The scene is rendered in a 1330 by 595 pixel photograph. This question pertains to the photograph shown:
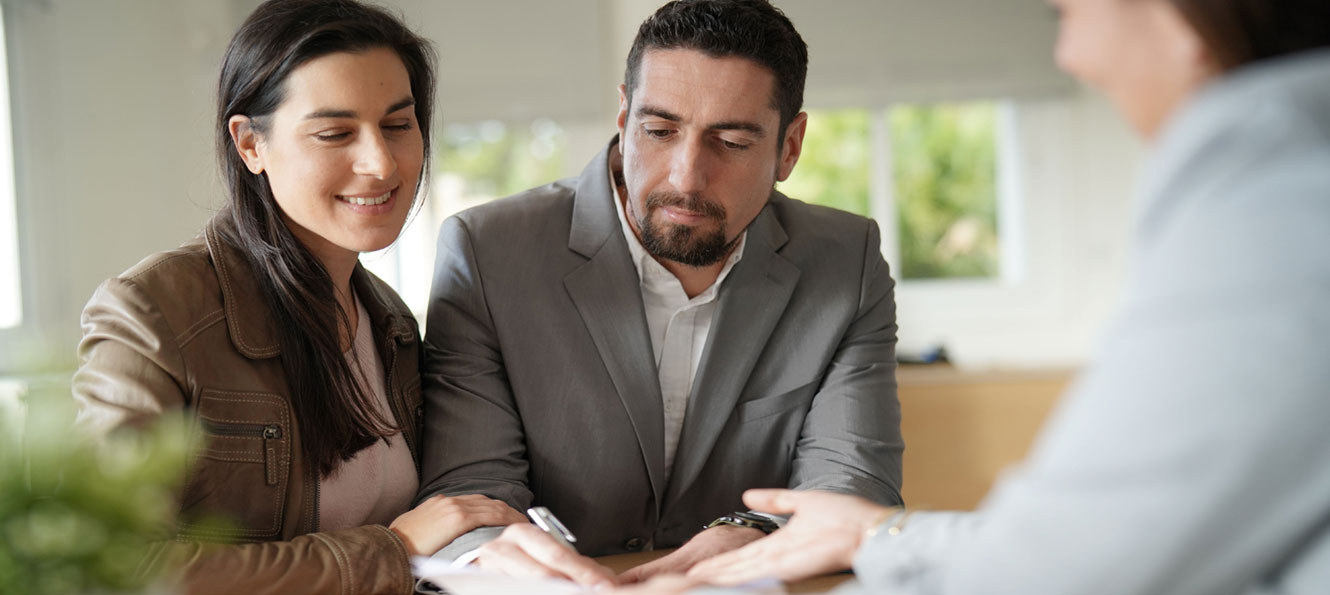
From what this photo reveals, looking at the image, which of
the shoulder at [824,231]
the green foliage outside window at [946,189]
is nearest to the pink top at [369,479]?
the shoulder at [824,231]

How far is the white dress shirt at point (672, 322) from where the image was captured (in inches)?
75.4

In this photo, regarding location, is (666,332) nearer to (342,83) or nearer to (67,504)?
(342,83)

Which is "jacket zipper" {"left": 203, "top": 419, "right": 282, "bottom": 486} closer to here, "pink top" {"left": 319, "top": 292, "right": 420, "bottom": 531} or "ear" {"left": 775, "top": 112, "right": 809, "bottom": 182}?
"pink top" {"left": 319, "top": 292, "right": 420, "bottom": 531}

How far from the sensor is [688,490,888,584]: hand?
1.21m

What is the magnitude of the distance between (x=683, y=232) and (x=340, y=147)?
0.58m

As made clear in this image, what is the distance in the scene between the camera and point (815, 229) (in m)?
2.07

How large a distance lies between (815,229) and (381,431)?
89cm

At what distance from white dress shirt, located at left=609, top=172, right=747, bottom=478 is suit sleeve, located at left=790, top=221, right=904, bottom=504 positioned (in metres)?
0.22

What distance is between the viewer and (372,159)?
5.14 feet

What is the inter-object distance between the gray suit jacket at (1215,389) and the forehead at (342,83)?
3.76 ft

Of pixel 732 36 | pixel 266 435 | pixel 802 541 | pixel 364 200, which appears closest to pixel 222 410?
pixel 266 435

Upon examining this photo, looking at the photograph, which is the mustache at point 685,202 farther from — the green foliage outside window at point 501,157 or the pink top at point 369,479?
the green foliage outside window at point 501,157

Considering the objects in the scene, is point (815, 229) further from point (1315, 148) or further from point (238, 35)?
point (1315, 148)

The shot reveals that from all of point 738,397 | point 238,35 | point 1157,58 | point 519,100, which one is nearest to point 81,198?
point 519,100
